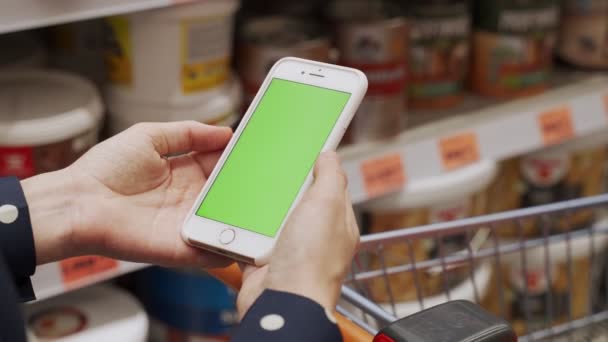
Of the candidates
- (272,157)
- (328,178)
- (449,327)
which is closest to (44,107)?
(272,157)

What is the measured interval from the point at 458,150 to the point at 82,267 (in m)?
0.63

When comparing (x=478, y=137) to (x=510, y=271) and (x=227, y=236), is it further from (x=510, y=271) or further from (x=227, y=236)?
(x=227, y=236)

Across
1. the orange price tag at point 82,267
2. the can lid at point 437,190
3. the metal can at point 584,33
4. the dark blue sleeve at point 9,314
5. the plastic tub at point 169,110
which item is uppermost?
the dark blue sleeve at point 9,314

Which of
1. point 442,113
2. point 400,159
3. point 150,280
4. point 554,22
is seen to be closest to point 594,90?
point 554,22

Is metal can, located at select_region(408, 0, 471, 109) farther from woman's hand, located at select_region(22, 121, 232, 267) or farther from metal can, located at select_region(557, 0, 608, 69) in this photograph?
woman's hand, located at select_region(22, 121, 232, 267)

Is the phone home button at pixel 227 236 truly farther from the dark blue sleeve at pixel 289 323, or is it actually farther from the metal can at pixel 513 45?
the metal can at pixel 513 45

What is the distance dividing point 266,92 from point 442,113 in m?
0.68

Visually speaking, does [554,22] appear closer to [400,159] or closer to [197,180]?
[400,159]

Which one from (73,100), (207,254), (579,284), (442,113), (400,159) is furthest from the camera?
(579,284)

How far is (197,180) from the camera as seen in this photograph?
825mm

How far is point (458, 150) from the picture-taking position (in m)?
1.39

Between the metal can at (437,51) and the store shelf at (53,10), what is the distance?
49 cm

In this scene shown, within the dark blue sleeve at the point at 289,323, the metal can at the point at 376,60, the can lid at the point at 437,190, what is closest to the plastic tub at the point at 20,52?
the metal can at the point at 376,60

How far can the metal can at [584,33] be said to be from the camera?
4.95 ft
